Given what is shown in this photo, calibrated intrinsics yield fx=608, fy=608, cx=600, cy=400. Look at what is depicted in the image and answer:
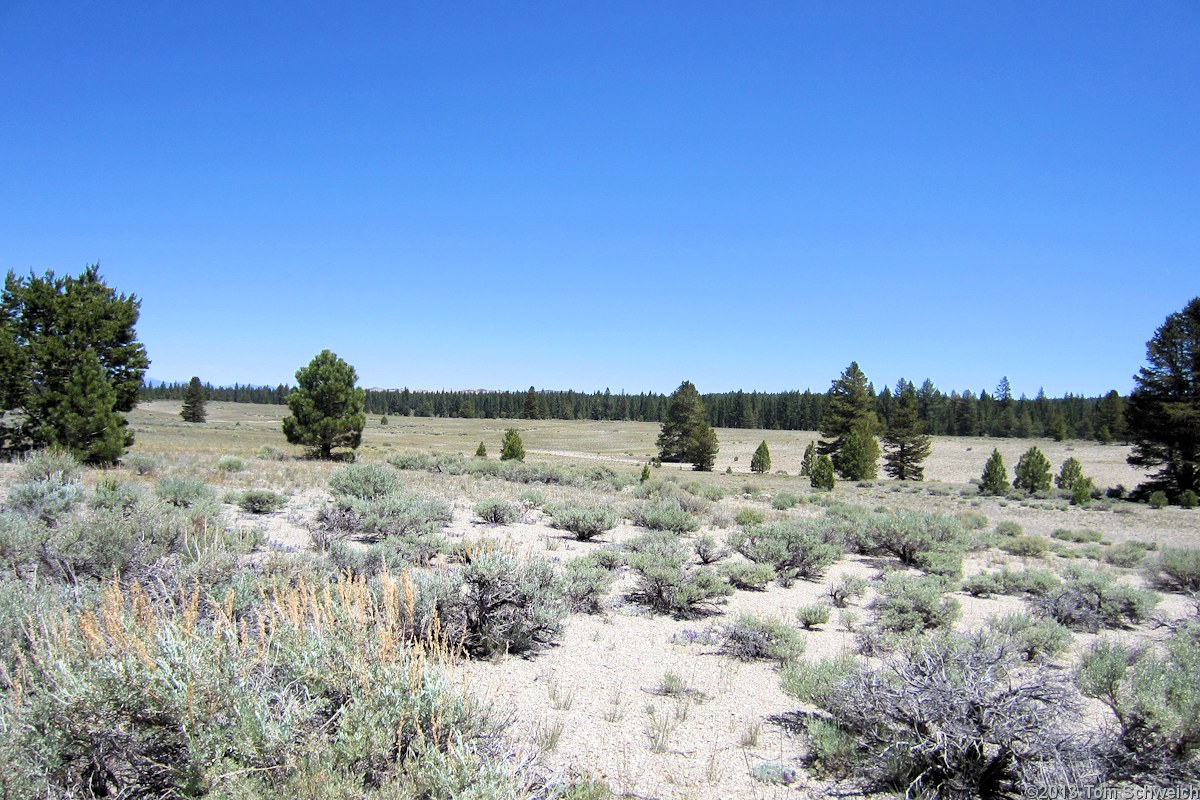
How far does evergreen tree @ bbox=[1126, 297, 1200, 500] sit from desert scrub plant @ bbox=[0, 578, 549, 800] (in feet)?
119

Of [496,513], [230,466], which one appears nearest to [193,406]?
[230,466]

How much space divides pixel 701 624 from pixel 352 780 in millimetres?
5148

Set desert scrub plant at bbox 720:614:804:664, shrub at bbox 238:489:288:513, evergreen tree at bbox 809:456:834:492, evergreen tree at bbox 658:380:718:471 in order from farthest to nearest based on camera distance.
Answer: evergreen tree at bbox 658:380:718:471
evergreen tree at bbox 809:456:834:492
shrub at bbox 238:489:288:513
desert scrub plant at bbox 720:614:804:664

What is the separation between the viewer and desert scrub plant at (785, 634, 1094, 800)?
3.48m

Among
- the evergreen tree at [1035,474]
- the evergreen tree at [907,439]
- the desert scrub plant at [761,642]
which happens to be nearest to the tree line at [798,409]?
the evergreen tree at [907,439]

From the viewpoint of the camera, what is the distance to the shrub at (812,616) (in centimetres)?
720

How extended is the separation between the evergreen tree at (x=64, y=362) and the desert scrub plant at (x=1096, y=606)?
23460 mm

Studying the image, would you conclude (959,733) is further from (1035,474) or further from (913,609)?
(1035,474)

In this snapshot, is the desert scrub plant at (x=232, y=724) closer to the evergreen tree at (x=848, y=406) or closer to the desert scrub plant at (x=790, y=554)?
the desert scrub plant at (x=790, y=554)

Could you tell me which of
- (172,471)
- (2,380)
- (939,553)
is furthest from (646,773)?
(2,380)

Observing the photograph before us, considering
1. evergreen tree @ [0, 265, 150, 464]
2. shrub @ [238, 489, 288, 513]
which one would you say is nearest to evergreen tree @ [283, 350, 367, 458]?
evergreen tree @ [0, 265, 150, 464]

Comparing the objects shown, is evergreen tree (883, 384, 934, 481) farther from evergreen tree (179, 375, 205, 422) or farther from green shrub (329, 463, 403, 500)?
evergreen tree (179, 375, 205, 422)

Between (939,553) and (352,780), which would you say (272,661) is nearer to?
(352,780)

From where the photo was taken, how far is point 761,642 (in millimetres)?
6164
